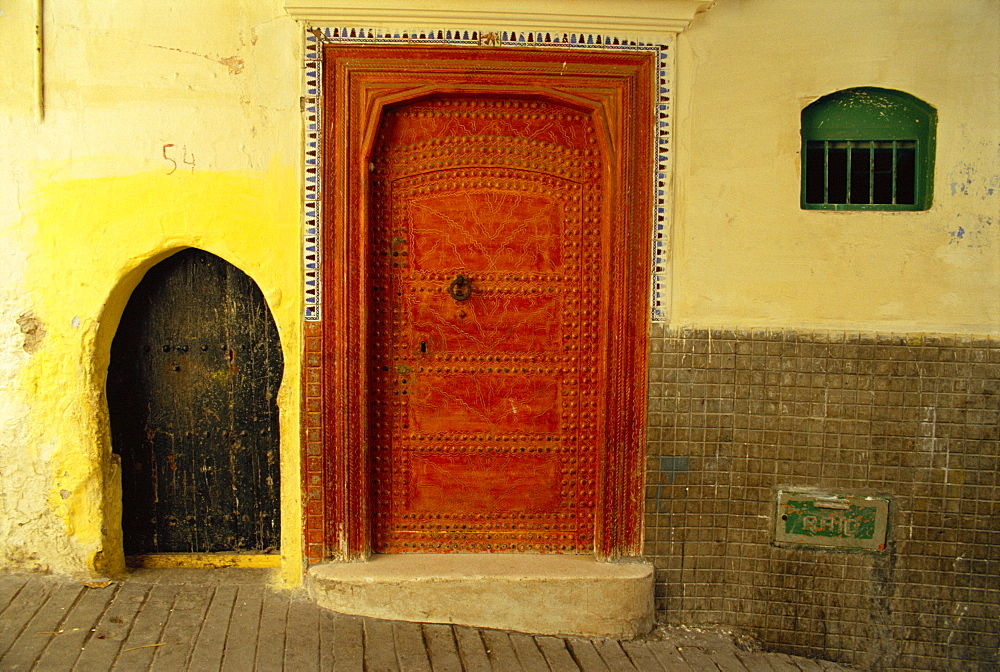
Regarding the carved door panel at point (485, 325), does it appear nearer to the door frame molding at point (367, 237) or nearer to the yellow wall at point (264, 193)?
the door frame molding at point (367, 237)

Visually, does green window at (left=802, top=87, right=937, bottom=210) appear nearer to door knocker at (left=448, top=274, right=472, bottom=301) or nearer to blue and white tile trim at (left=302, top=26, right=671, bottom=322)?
blue and white tile trim at (left=302, top=26, right=671, bottom=322)

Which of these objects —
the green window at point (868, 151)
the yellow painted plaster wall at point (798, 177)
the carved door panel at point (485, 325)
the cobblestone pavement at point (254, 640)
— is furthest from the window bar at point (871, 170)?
the cobblestone pavement at point (254, 640)

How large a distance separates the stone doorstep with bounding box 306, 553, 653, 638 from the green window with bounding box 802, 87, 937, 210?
2.07 m

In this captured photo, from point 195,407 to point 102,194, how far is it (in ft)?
3.57

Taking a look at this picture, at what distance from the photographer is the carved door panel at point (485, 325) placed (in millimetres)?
3389

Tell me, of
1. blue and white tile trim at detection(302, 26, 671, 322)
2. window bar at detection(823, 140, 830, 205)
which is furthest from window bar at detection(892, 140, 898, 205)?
blue and white tile trim at detection(302, 26, 671, 322)

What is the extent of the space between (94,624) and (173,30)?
104 inches

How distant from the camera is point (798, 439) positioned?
11.1ft

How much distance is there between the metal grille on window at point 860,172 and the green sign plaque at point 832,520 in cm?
143

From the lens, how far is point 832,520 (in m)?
3.39

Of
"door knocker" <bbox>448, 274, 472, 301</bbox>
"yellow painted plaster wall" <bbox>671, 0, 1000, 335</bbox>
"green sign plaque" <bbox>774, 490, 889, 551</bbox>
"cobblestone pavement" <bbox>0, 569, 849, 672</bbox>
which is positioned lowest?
"cobblestone pavement" <bbox>0, 569, 849, 672</bbox>

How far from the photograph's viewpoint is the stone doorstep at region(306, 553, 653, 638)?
3.24 meters

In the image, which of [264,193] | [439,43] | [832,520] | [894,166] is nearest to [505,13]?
[439,43]

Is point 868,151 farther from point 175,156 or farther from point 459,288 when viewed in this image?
point 175,156
